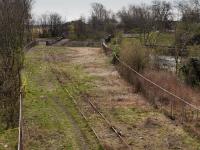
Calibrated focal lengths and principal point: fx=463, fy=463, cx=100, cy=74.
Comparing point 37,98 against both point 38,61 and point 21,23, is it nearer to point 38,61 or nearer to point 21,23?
point 21,23

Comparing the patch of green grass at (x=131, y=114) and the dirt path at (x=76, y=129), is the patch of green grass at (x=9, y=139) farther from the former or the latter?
the patch of green grass at (x=131, y=114)

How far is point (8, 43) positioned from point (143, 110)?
28.3ft

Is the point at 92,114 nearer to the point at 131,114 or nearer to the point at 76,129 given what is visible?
the point at 131,114

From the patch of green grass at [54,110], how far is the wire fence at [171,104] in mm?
3604

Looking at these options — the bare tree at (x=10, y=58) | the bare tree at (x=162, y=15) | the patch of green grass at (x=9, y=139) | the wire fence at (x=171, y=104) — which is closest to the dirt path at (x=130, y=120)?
the wire fence at (x=171, y=104)

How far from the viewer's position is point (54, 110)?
2075 centimetres

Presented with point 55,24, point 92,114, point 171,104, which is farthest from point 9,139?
point 55,24

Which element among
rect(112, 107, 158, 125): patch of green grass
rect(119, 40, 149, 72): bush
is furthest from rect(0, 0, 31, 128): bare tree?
rect(119, 40, 149, 72): bush

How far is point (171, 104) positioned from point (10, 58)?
855cm

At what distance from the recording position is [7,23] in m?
24.6

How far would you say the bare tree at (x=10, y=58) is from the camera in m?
20.7

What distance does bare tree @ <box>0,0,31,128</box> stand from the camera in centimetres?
2073

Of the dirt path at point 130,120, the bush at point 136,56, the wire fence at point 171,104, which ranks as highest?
the bush at point 136,56

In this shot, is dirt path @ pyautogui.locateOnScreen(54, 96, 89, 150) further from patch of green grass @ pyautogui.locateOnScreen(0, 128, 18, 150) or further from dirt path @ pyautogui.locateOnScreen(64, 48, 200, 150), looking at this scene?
patch of green grass @ pyautogui.locateOnScreen(0, 128, 18, 150)
